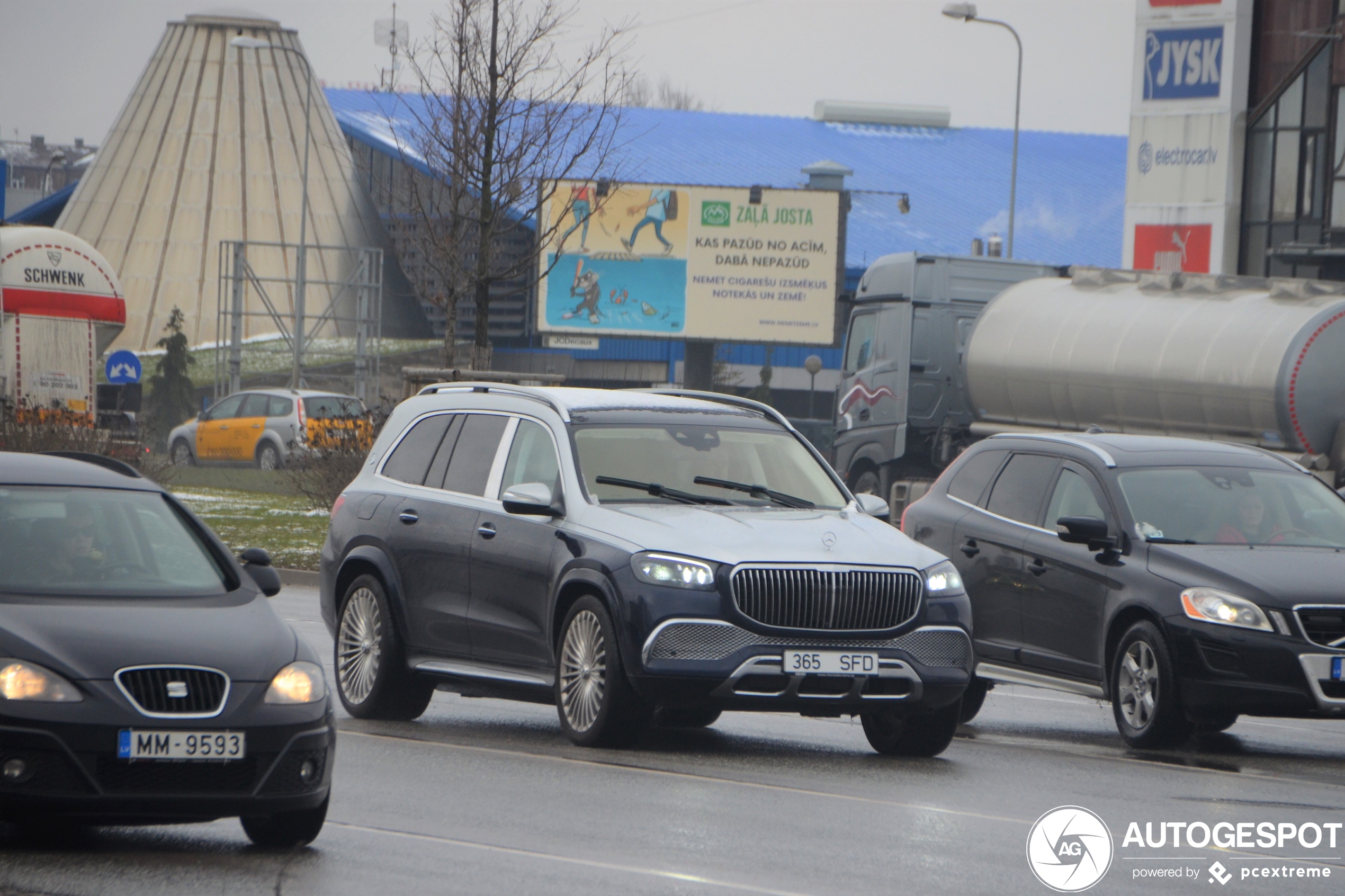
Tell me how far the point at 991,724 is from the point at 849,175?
59.8m

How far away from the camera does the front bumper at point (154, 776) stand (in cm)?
667

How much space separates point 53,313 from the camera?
3781 cm

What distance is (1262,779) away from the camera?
33.0 feet

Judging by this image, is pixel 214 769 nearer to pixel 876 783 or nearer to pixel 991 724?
pixel 876 783

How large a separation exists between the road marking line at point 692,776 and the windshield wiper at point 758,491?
1.70m

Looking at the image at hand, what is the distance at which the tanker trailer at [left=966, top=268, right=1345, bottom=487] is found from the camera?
2152 centimetres

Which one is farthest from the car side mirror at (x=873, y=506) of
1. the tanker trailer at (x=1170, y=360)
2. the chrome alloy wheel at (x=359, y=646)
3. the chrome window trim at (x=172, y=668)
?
the tanker trailer at (x=1170, y=360)

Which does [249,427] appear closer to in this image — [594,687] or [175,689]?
[594,687]

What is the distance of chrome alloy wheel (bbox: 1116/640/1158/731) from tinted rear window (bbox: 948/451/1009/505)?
6.34 ft

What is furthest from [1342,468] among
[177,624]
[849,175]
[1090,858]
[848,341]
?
[849,175]

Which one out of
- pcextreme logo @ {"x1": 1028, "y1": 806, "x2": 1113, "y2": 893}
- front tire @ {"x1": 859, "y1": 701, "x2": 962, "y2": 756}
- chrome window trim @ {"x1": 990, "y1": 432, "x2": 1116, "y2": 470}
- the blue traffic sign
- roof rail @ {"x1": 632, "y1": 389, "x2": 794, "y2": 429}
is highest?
roof rail @ {"x1": 632, "y1": 389, "x2": 794, "y2": 429}

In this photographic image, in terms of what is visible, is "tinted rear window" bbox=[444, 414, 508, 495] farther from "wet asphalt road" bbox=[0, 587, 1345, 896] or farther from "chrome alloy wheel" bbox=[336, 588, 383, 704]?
"wet asphalt road" bbox=[0, 587, 1345, 896]

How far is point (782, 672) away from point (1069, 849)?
216 cm

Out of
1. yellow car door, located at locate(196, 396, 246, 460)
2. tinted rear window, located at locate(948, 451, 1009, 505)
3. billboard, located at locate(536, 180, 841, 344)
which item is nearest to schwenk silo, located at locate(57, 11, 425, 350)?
billboard, located at locate(536, 180, 841, 344)
